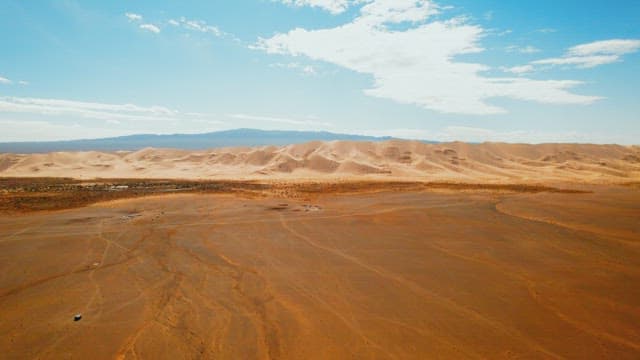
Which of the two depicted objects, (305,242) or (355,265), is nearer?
(355,265)

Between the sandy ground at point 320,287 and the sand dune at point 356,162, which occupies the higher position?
the sand dune at point 356,162

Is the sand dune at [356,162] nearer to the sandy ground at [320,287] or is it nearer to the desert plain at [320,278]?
the desert plain at [320,278]

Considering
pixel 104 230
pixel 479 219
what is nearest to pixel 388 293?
pixel 479 219

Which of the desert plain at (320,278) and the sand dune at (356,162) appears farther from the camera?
the sand dune at (356,162)

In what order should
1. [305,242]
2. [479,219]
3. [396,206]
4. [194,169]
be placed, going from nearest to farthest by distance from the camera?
1. [305,242]
2. [479,219]
3. [396,206]
4. [194,169]

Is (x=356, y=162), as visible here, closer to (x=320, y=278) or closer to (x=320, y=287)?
(x=320, y=278)

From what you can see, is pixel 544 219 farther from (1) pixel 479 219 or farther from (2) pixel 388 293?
(2) pixel 388 293

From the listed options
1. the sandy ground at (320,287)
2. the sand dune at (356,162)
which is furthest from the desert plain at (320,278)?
the sand dune at (356,162)
